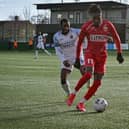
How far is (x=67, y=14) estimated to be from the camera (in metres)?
98.6

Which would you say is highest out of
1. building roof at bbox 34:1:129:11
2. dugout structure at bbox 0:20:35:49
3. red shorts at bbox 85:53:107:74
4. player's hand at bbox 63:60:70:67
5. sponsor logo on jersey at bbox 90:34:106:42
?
building roof at bbox 34:1:129:11

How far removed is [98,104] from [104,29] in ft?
5.29

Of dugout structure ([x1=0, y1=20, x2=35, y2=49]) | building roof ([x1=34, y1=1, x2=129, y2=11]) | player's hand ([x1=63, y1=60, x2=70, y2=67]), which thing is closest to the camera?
player's hand ([x1=63, y1=60, x2=70, y2=67])

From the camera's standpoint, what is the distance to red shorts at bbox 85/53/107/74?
11266 millimetres

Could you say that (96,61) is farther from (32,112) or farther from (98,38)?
(32,112)

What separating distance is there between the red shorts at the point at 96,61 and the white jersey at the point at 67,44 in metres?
1.72

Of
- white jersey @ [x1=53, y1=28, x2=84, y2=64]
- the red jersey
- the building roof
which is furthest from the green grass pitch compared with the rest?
the building roof

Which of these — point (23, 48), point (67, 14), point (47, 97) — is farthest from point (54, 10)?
point (47, 97)

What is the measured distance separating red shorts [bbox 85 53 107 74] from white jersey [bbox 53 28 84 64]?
1.72 meters

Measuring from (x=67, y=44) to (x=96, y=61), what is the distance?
2.04 metres

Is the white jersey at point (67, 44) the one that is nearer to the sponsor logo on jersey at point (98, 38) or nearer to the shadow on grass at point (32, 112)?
the shadow on grass at point (32, 112)

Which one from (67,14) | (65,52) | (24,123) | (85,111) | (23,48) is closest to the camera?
(24,123)

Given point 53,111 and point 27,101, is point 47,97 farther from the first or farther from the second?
point 53,111

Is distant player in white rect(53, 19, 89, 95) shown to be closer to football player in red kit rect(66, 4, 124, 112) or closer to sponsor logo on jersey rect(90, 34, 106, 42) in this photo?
football player in red kit rect(66, 4, 124, 112)
